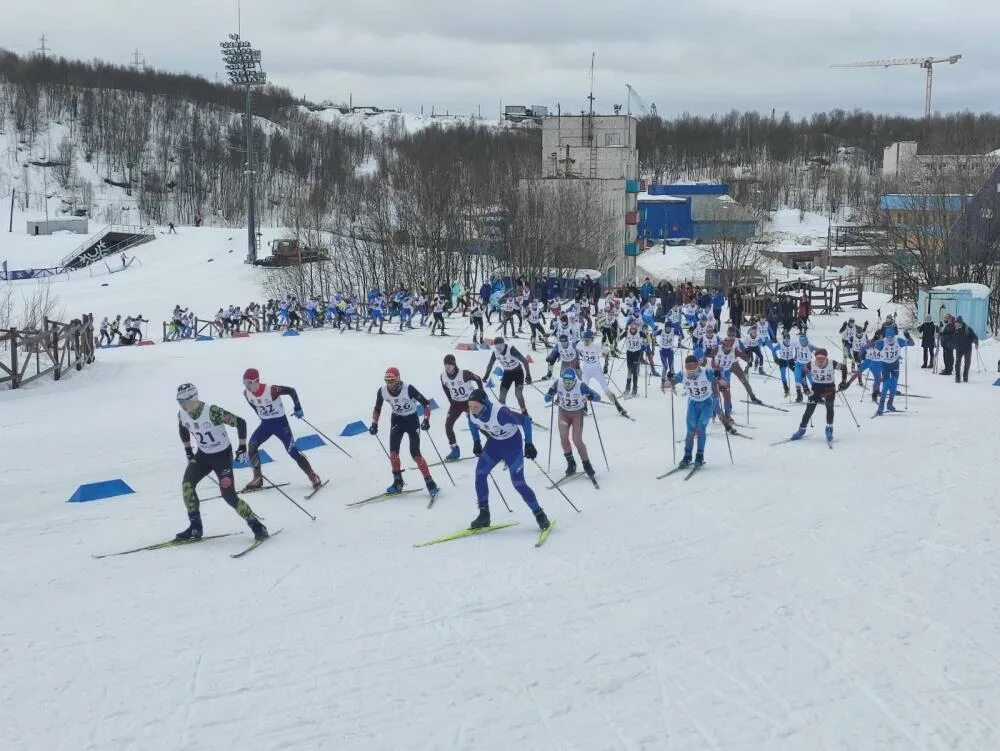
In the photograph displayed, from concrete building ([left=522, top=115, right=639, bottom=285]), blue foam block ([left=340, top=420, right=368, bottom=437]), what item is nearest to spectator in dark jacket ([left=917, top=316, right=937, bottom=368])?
blue foam block ([left=340, top=420, right=368, bottom=437])

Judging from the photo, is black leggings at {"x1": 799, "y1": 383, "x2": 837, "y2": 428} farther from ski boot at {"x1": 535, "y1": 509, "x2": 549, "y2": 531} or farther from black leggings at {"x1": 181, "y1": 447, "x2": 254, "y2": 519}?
black leggings at {"x1": 181, "y1": 447, "x2": 254, "y2": 519}

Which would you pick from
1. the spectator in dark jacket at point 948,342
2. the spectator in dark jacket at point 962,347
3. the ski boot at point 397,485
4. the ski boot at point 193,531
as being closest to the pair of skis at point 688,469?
the ski boot at point 397,485

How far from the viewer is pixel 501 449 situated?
930cm

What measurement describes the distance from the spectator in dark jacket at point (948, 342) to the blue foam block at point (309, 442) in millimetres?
14227

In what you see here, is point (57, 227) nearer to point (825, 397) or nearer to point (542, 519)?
point (825, 397)

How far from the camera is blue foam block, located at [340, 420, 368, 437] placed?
14786 mm

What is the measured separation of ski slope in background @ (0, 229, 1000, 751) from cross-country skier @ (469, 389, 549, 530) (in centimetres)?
38

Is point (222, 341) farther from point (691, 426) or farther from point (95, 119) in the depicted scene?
point (95, 119)

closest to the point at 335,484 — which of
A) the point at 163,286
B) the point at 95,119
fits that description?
the point at 163,286

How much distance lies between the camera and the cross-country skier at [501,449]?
30.1 ft

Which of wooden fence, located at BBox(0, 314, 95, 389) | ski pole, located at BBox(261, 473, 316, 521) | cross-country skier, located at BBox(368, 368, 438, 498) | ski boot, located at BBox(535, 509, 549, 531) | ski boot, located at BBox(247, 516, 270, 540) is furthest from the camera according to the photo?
wooden fence, located at BBox(0, 314, 95, 389)

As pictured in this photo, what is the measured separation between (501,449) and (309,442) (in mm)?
5577

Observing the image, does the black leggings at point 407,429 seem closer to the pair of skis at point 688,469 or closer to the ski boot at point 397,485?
the ski boot at point 397,485

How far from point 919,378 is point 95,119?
353 feet
